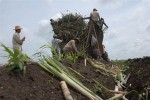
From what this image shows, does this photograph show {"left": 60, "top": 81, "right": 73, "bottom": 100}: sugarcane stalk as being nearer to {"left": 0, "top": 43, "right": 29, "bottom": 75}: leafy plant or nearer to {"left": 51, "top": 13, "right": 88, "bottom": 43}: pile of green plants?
{"left": 0, "top": 43, "right": 29, "bottom": 75}: leafy plant

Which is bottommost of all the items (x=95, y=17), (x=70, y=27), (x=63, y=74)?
(x=63, y=74)

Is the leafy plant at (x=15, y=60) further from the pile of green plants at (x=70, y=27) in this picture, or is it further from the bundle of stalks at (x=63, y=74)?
the pile of green plants at (x=70, y=27)

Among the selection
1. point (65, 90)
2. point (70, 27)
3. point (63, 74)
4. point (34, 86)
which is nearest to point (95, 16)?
point (70, 27)

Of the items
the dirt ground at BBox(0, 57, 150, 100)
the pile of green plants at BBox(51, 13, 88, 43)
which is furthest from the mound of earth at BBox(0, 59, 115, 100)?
the pile of green plants at BBox(51, 13, 88, 43)

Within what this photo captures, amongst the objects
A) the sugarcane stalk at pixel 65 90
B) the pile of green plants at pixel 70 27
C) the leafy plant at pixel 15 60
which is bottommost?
the sugarcane stalk at pixel 65 90

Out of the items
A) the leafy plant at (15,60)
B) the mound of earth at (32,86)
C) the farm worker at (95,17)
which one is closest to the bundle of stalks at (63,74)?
the mound of earth at (32,86)

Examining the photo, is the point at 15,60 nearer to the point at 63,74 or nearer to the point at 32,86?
the point at 32,86

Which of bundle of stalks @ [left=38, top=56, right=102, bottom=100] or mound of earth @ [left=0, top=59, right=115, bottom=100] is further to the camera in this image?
bundle of stalks @ [left=38, top=56, right=102, bottom=100]

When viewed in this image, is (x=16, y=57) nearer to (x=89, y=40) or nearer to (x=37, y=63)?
(x=37, y=63)

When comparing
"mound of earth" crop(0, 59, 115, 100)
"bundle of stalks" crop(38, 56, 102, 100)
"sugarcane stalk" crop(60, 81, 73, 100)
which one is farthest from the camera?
"bundle of stalks" crop(38, 56, 102, 100)

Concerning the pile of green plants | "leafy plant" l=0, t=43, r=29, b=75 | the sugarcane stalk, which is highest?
the pile of green plants

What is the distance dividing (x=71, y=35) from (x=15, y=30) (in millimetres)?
5008

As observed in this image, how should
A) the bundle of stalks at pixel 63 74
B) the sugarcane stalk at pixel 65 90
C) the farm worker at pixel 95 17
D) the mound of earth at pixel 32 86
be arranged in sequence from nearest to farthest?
the mound of earth at pixel 32 86 < the sugarcane stalk at pixel 65 90 < the bundle of stalks at pixel 63 74 < the farm worker at pixel 95 17

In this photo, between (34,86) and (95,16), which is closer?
(34,86)
